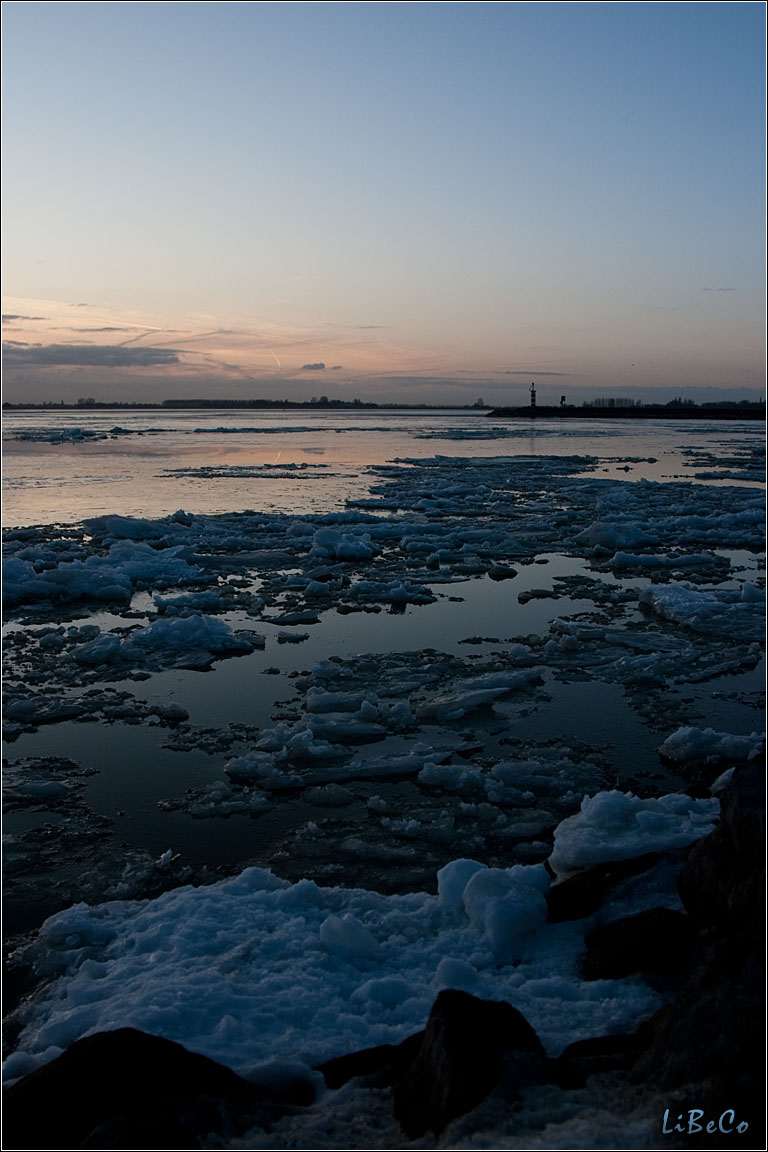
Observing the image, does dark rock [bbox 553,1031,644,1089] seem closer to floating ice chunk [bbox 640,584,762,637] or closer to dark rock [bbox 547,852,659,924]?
dark rock [bbox 547,852,659,924]

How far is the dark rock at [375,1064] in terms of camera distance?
2.97 m

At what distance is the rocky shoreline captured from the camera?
2.45 metres

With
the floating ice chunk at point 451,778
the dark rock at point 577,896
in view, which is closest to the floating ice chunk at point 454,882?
the dark rock at point 577,896

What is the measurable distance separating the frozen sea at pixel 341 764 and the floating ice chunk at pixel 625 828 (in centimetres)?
2

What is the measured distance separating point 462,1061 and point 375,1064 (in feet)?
1.96

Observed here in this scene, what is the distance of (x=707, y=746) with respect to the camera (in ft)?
19.8

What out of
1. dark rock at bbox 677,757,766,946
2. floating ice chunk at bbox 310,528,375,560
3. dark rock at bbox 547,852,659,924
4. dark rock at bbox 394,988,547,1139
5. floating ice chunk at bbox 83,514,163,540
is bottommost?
dark rock at bbox 547,852,659,924

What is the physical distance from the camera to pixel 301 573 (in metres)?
12.8

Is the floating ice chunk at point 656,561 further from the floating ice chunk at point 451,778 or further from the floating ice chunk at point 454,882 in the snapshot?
the floating ice chunk at point 454,882

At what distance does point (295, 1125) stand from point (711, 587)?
414 inches

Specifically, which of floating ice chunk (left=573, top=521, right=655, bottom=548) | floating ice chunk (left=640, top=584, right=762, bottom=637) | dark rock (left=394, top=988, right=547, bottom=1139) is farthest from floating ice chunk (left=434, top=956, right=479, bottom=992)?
floating ice chunk (left=573, top=521, right=655, bottom=548)

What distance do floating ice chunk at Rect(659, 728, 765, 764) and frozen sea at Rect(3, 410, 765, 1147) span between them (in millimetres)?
19

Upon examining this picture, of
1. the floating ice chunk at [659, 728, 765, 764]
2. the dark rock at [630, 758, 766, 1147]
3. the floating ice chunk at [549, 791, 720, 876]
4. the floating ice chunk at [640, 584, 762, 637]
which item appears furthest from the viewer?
the floating ice chunk at [640, 584, 762, 637]

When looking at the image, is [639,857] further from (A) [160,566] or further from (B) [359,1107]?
(A) [160,566]
